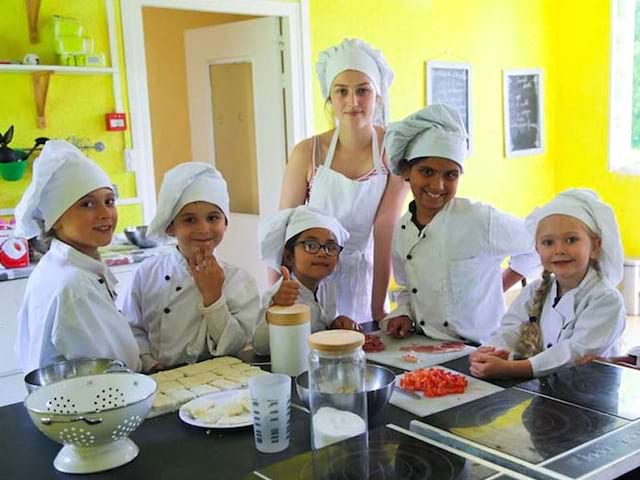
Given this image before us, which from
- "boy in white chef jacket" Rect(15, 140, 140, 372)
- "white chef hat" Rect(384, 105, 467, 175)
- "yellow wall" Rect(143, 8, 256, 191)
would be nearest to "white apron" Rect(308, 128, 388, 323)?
"white chef hat" Rect(384, 105, 467, 175)

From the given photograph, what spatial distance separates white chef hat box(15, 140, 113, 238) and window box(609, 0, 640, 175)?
14.2ft

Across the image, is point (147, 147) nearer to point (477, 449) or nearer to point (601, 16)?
point (477, 449)

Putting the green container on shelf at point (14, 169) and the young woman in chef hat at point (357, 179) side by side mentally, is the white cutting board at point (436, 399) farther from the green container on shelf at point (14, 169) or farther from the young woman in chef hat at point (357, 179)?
the green container on shelf at point (14, 169)

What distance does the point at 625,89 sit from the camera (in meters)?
5.06

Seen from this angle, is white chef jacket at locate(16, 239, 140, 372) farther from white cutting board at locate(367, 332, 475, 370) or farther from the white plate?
white cutting board at locate(367, 332, 475, 370)

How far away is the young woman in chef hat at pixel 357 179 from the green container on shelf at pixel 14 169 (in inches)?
50.3

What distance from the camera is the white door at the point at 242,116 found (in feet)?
12.9

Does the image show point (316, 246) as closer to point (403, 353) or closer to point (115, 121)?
point (403, 353)

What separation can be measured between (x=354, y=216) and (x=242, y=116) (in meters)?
1.92

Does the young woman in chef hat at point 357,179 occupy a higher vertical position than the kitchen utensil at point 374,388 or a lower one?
higher

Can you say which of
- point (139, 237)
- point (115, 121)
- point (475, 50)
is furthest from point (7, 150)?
point (475, 50)

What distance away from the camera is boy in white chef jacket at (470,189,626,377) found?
158 centimetres

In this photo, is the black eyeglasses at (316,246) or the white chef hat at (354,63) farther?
the white chef hat at (354,63)

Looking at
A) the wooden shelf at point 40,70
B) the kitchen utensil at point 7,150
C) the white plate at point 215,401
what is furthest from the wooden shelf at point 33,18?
the white plate at point 215,401
